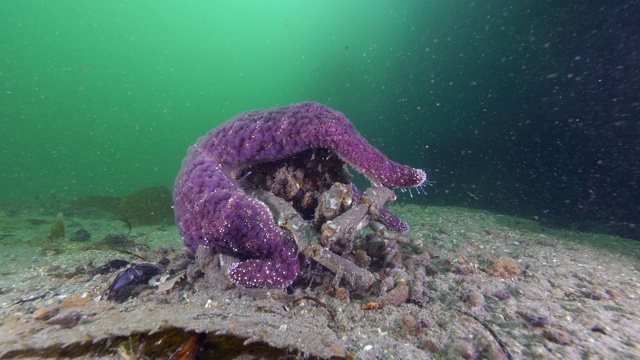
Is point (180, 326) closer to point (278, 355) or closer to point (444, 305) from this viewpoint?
point (278, 355)

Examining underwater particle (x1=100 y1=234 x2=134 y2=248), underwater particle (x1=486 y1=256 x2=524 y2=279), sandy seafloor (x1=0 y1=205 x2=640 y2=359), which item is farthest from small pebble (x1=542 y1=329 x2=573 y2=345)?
underwater particle (x1=100 y1=234 x2=134 y2=248)

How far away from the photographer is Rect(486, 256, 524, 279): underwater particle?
12.3ft

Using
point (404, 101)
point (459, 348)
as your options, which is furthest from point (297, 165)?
point (404, 101)

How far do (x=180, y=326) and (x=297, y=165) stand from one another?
2.45 m

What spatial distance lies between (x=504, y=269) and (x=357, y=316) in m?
2.24

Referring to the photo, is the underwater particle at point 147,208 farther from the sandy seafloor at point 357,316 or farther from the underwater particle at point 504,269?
the underwater particle at point 504,269

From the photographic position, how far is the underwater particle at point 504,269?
12.3 ft

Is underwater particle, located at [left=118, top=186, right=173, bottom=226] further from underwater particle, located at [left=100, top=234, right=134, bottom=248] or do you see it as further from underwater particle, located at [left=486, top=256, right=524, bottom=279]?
underwater particle, located at [left=486, top=256, right=524, bottom=279]

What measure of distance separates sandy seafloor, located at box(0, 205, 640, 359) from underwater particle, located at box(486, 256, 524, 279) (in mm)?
68

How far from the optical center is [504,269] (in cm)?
382

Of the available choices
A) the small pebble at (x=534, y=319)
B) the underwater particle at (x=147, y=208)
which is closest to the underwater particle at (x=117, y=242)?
the underwater particle at (x=147, y=208)

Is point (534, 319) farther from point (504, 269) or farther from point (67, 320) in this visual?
point (67, 320)

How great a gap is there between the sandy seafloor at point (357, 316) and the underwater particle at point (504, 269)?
7 centimetres

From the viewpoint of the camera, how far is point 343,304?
3055mm
